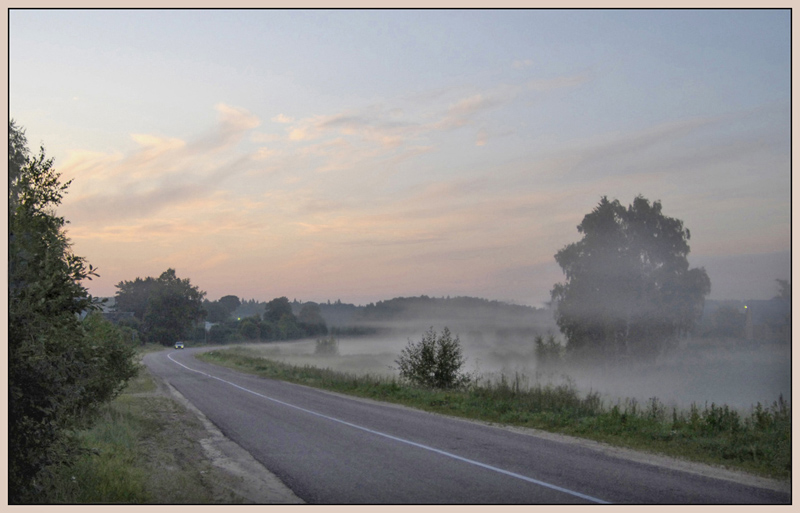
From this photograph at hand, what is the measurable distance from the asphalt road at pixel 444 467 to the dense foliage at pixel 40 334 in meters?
3.51

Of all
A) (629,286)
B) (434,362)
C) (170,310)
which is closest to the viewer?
(434,362)

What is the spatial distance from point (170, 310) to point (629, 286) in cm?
10871

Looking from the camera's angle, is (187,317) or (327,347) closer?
(327,347)

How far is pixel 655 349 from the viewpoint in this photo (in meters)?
37.0

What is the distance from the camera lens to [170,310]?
398 feet

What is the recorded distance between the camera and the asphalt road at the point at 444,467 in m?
7.71

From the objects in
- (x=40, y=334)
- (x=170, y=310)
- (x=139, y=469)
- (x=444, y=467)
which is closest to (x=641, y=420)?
(x=444, y=467)

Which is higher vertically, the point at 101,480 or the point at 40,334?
the point at 40,334

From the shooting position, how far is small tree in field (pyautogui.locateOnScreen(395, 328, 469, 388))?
80.3 ft

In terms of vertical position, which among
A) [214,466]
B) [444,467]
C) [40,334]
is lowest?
[214,466]

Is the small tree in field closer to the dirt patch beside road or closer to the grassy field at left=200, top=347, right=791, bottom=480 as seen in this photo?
the grassy field at left=200, top=347, right=791, bottom=480

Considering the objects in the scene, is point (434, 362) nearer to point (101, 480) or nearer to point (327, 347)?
point (101, 480)

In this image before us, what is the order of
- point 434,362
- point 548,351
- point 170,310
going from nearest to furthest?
point 434,362
point 548,351
point 170,310

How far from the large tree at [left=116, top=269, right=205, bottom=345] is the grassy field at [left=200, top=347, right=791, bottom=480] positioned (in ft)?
363
